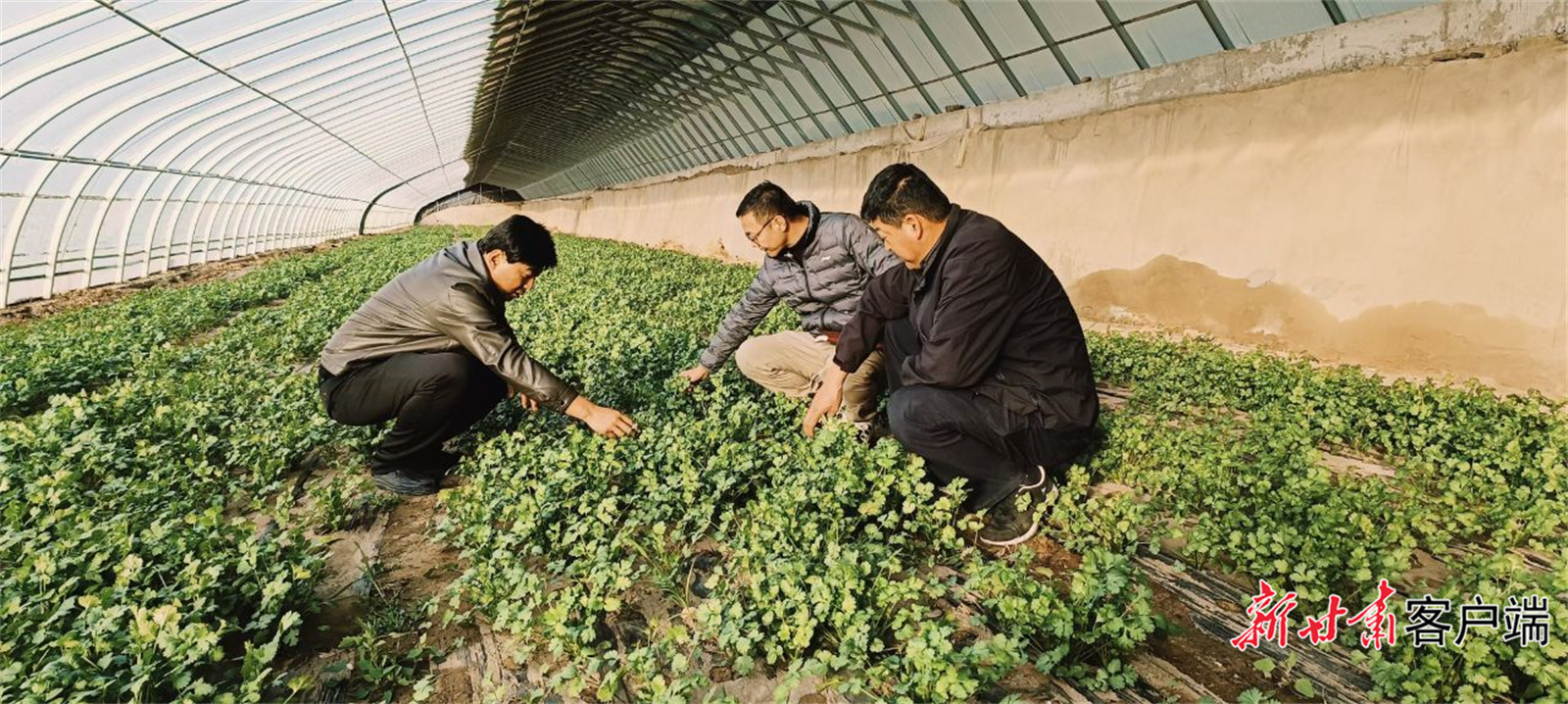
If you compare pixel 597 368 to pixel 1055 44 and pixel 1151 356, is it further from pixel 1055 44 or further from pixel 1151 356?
pixel 1055 44

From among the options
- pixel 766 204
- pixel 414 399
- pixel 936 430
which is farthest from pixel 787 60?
pixel 936 430

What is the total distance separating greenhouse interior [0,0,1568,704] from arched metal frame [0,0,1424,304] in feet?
0.63

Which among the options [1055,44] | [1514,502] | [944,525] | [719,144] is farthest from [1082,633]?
[719,144]

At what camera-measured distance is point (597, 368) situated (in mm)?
5949

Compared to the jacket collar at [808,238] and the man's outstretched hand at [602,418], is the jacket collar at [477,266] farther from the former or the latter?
the jacket collar at [808,238]

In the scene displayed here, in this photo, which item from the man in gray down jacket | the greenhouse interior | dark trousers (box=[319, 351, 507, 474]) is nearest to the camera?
the greenhouse interior

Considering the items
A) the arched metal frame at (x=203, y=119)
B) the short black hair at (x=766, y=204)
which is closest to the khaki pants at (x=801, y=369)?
the short black hair at (x=766, y=204)

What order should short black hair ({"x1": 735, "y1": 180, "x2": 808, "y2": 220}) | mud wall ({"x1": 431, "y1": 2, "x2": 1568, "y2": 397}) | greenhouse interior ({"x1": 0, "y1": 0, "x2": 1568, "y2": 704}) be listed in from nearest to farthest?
greenhouse interior ({"x1": 0, "y1": 0, "x2": 1568, "y2": 704})
short black hair ({"x1": 735, "y1": 180, "x2": 808, "y2": 220})
mud wall ({"x1": 431, "y1": 2, "x2": 1568, "y2": 397})

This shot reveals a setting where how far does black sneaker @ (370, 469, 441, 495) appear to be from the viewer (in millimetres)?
4234

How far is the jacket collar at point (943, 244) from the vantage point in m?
Result: 3.32

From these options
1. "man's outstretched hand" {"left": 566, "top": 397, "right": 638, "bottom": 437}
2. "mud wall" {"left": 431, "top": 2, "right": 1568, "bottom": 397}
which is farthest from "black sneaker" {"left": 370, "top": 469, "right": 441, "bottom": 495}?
"mud wall" {"left": 431, "top": 2, "right": 1568, "bottom": 397}

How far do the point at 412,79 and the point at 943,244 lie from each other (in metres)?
19.7

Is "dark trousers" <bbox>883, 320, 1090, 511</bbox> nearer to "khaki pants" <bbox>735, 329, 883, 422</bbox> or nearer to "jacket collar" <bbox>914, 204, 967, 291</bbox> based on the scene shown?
"jacket collar" <bbox>914, 204, 967, 291</bbox>

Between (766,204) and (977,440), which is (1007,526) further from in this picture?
(766,204)
